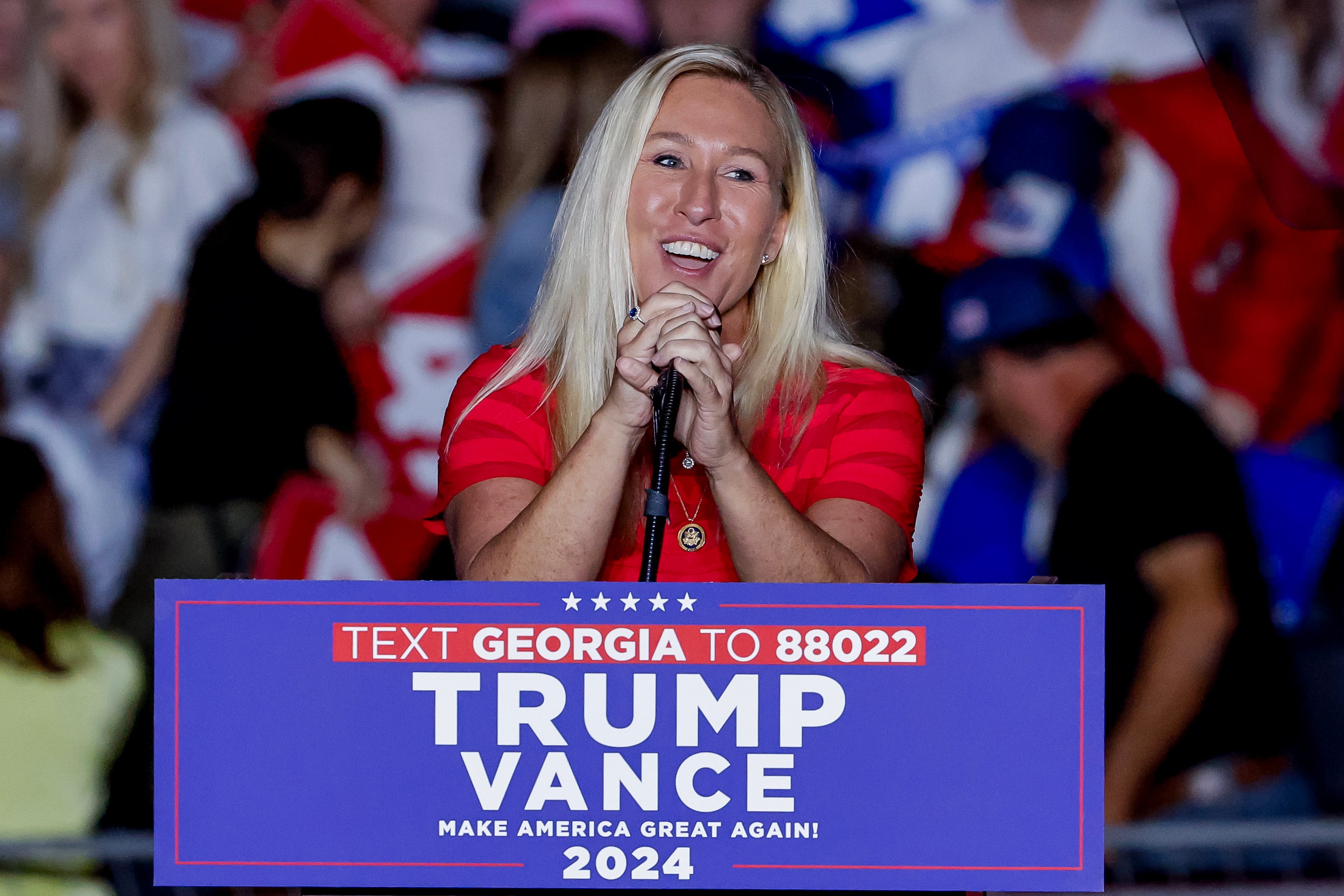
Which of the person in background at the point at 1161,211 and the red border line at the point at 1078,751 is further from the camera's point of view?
the person in background at the point at 1161,211

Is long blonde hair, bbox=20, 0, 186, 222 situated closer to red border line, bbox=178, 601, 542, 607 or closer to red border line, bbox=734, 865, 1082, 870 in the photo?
red border line, bbox=178, 601, 542, 607

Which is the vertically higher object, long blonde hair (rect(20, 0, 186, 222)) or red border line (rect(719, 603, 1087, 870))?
long blonde hair (rect(20, 0, 186, 222))

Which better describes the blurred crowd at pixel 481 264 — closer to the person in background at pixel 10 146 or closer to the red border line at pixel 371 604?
the person in background at pixel 10 146

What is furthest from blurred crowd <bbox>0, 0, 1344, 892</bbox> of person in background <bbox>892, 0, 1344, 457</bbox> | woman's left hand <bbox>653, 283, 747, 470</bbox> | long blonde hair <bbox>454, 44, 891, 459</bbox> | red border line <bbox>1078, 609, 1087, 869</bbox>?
red border line <bbox>1078, 609, 1087, 869</bbox>

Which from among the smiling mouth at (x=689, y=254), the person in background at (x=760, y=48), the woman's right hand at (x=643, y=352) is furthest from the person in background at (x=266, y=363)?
the woman's right hand at (x=643, y=352)

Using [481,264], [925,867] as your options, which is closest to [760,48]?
[481,264]

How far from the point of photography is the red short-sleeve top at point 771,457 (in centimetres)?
176

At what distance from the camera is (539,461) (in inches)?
71.9

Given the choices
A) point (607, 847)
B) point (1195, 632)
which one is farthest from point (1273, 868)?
point (607, 847)

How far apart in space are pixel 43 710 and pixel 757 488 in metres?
2.76

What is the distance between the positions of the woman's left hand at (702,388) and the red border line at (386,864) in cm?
48

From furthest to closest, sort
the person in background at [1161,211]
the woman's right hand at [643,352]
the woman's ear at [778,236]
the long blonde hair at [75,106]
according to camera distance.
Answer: the long blonde hair at [75,106], the person in background at [1161,211], the woman's ear at [778,236], the woman's right hand at [643,352]

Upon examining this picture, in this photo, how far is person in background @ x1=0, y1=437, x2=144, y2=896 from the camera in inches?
144

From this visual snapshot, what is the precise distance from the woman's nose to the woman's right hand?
0.24 meters
